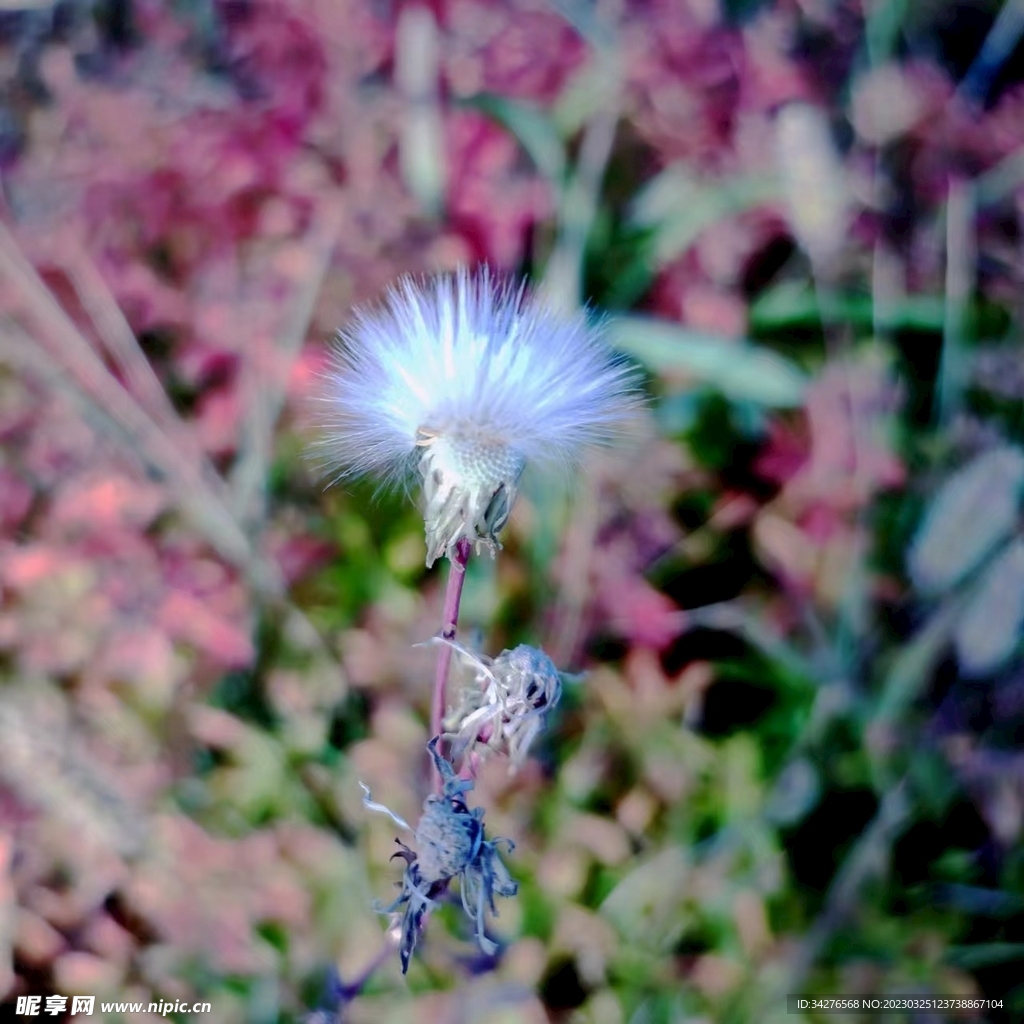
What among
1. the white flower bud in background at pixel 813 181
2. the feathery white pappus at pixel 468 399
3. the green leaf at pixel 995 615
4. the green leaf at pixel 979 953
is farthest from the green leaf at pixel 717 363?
the green leaf at pixel 979 953

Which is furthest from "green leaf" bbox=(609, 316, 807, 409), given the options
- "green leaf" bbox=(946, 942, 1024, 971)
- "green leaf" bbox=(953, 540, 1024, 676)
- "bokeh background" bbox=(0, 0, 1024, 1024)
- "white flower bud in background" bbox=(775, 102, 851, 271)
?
"green leaf" bbox=(946, 942, 1024, 971)

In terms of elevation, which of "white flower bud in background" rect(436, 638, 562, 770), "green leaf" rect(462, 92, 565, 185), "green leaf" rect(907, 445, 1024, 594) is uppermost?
"green leaf" rect(462, 92, 565, 185)

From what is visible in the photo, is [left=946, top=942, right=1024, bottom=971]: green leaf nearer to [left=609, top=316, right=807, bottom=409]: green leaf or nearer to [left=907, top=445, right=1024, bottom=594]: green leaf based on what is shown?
[left=907, top=445, right=1024, bottom=594]: green leaf

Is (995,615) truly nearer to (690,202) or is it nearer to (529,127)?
Answer: (690,202)

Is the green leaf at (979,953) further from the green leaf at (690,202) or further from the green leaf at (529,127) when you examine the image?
the green leaf at (529,127)

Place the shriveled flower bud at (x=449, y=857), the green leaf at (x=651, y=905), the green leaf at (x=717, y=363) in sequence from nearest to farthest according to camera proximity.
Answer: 1. the shriveled flower bud at (x=449, y=857)
2. the green leaf at (x=651, y=905)
3. the green leaf at (x=717, y=363)
